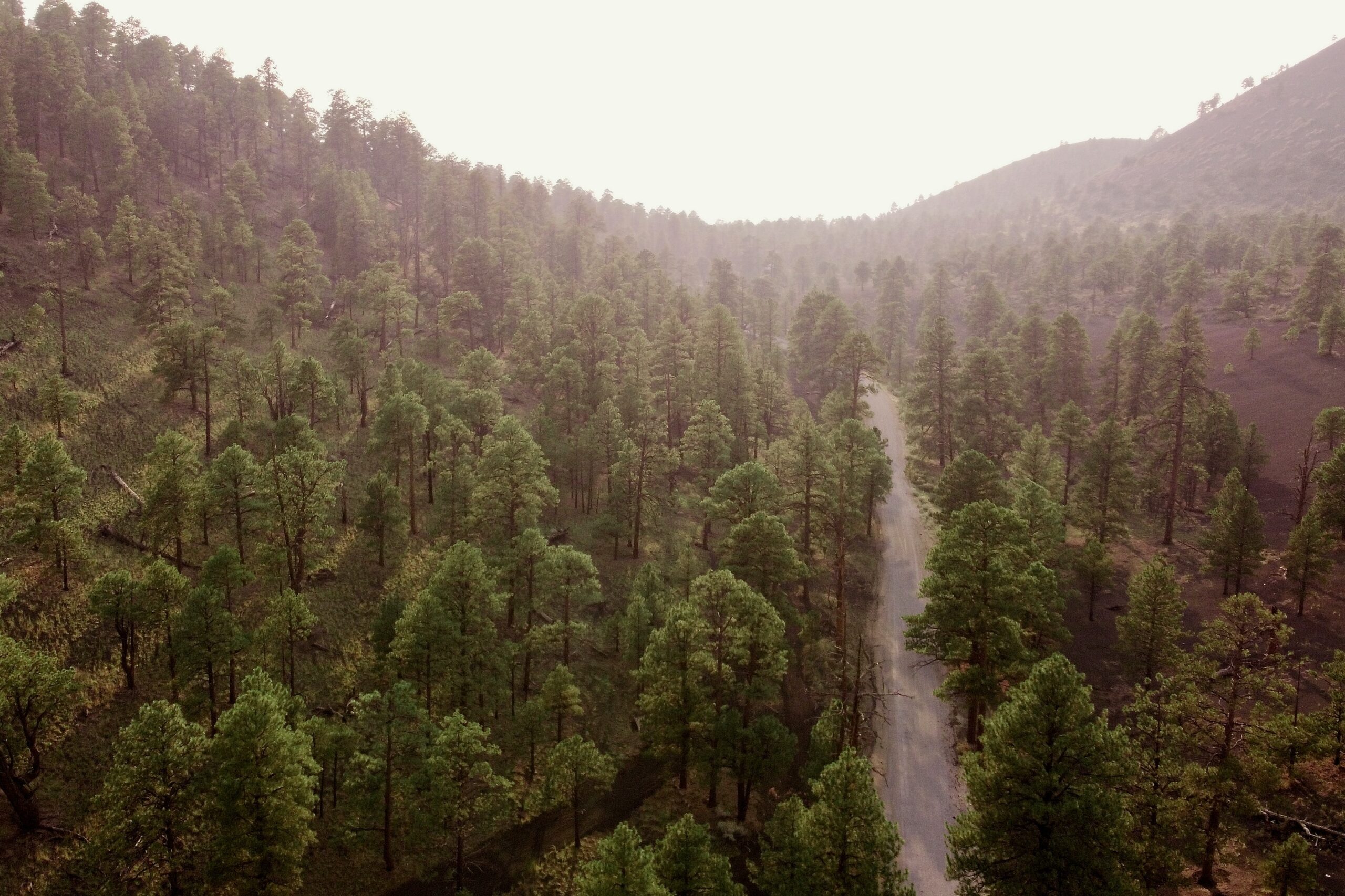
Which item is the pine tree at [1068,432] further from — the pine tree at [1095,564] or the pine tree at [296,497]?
the pine tree at [296,497]

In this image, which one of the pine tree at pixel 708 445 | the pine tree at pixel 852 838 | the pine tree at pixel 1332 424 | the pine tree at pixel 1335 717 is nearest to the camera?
the pine tree at pixel 852 838

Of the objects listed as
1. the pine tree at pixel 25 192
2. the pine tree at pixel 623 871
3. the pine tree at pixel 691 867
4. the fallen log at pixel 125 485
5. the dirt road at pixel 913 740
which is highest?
the pine tree at pixel 25 192

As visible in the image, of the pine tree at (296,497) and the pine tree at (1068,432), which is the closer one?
the pine tree at (296,497)

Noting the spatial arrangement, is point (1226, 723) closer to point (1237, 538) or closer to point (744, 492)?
point (1237, 538)

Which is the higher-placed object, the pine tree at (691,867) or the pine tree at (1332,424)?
the pine tree at (1332,424)

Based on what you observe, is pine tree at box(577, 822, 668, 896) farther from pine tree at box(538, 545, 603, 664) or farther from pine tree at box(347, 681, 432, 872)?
pine tree at box(538, 545, 603, 664)

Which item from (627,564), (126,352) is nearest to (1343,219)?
(627,564)

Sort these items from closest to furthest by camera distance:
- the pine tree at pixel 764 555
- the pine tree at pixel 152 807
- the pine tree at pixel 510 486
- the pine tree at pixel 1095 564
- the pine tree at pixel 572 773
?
the pine tree at pixel 152 807 → the pine tree at pixel 572 773 → the pine tree at pixel 764 555 → the pine tree at pixel 1095 564 → the pine tree at pixel 510 486

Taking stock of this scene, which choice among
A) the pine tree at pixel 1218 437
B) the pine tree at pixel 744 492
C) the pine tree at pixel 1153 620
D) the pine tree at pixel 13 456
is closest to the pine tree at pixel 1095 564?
the pine tree at pixel 1153 620

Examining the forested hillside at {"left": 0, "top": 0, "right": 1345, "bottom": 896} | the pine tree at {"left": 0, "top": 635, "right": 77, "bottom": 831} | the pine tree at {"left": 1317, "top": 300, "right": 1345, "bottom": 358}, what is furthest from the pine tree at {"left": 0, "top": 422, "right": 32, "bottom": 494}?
the pine tree at {"left": 1317, "top": 300, "right": 1345, "bottom": 358}
